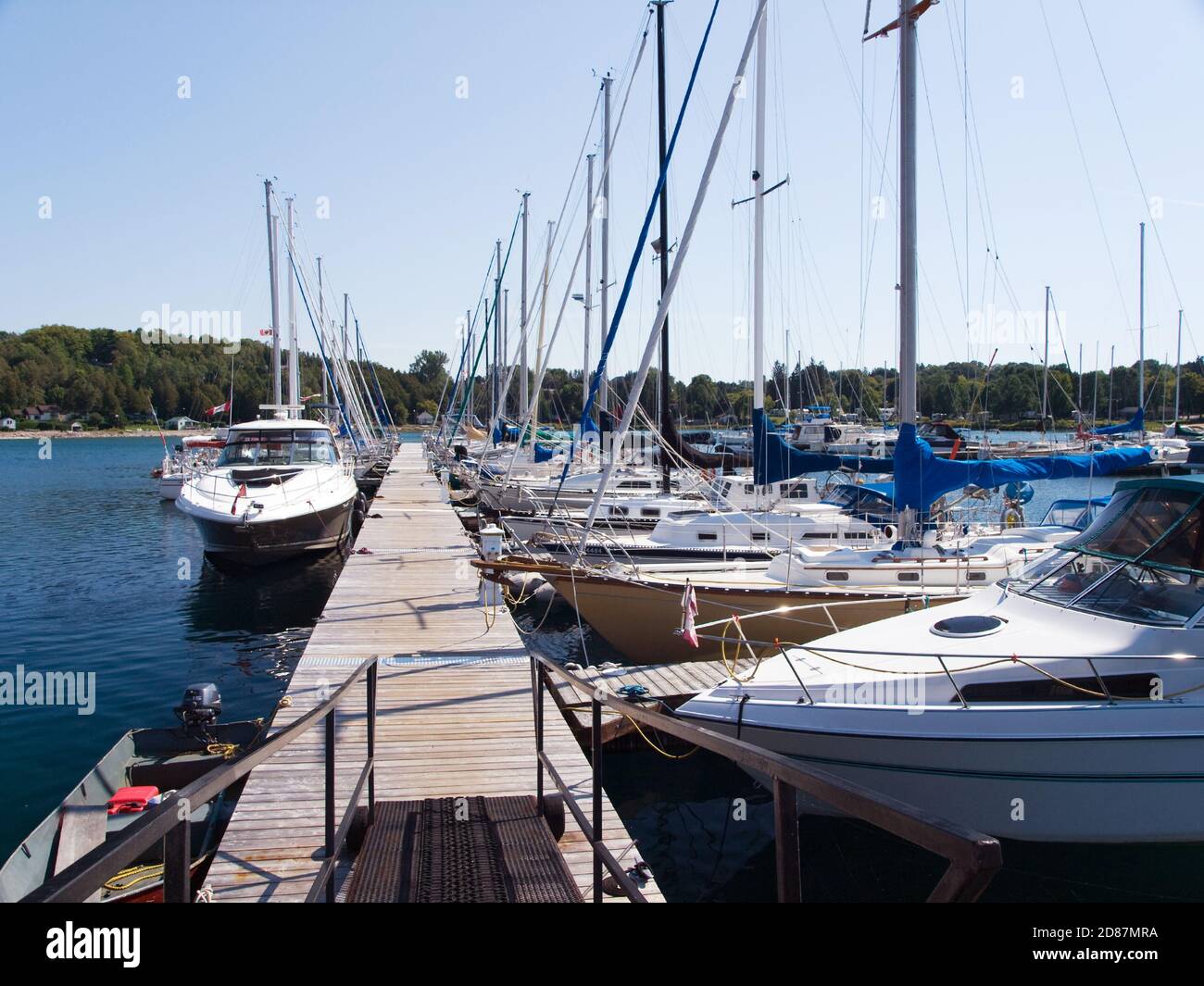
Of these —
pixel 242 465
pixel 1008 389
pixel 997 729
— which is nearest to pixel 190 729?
pixel 997 729

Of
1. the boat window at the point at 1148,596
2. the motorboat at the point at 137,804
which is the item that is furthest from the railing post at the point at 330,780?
the boat window at the point at 1148,596

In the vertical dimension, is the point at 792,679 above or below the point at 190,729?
above

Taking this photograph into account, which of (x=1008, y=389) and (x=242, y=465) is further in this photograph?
(x=1008, y=389)

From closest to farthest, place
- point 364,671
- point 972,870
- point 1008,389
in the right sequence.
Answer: point 972,870, point 364,671, point 1008,389

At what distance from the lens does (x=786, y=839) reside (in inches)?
100

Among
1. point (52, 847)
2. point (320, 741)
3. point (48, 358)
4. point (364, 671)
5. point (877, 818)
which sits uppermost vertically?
point (48, 358)

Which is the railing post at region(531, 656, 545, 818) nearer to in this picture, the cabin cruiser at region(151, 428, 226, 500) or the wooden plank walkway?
the wooden plank walkway

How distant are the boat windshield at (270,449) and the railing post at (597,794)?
73.3ft

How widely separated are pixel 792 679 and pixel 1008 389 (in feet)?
326

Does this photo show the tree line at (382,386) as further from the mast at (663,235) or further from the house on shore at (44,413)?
the mast at (663,235)

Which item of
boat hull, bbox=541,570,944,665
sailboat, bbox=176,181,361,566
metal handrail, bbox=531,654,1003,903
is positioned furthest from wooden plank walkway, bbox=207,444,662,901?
sailboat, bbox=176,181,361,566

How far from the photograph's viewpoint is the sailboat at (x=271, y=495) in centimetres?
2144
